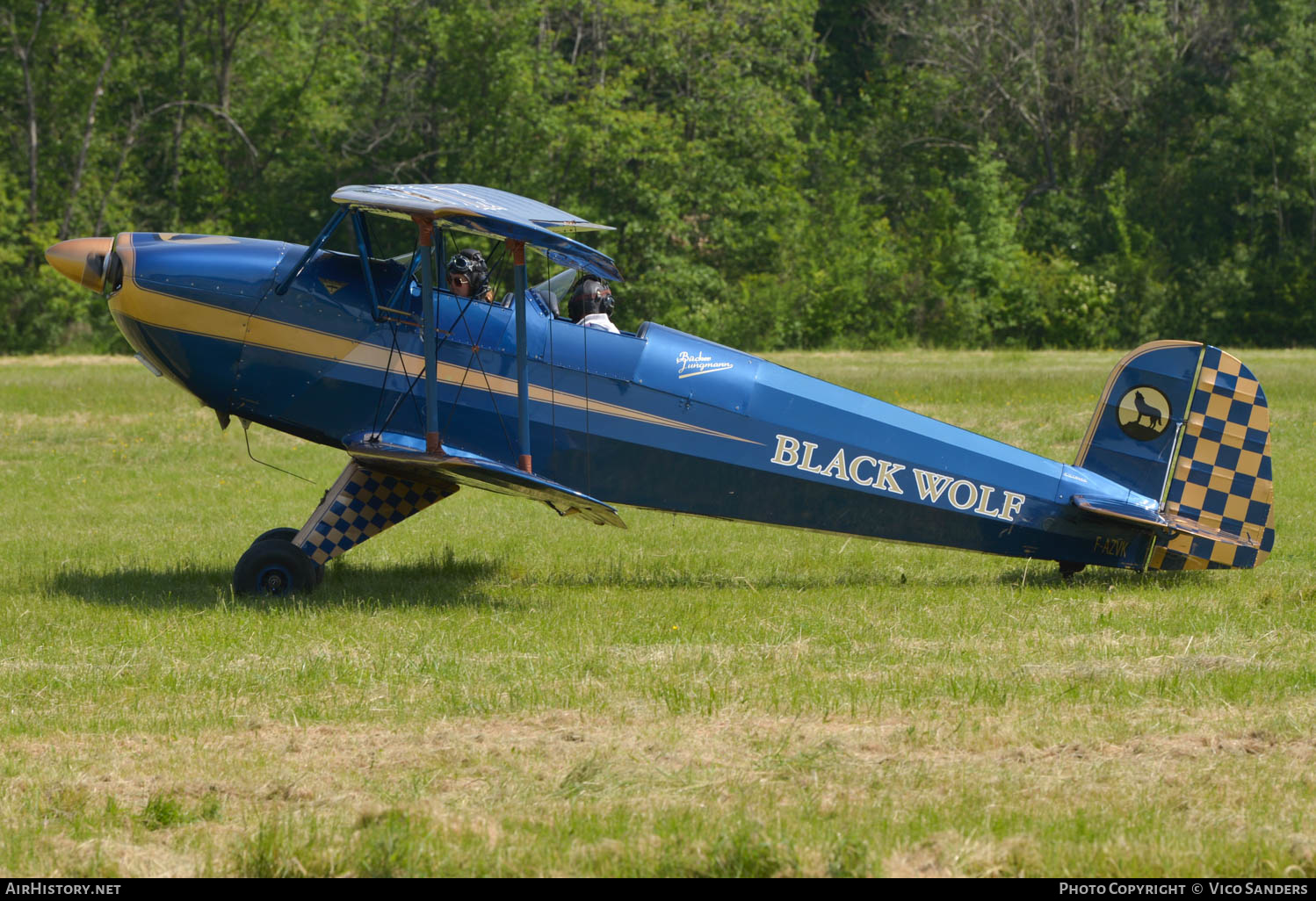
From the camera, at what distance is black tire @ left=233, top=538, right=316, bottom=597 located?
907cm

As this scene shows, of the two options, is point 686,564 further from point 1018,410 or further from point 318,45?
point 318,45

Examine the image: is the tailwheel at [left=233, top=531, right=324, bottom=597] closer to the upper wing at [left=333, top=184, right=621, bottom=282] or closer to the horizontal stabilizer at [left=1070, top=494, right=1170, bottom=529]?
the upper wing at [left=333, top=184, right=621, bottom=282]

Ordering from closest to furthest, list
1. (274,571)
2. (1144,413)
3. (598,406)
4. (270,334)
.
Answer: (270,334) → (274,571) → (598,406) → (1144,413)

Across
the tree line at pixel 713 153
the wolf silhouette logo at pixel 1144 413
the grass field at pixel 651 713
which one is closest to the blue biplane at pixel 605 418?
the wolf silhouette logo at pixel 1144 413

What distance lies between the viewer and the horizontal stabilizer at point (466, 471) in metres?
8.19

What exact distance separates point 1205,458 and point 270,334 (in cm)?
665

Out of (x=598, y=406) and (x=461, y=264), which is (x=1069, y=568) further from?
(x=461, y=264)

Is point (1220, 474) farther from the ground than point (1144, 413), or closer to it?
closer to it

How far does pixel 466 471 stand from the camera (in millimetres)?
8273

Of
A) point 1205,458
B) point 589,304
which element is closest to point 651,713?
point 589,304

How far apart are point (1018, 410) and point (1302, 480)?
6.04 metres

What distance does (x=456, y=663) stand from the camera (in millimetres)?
7324

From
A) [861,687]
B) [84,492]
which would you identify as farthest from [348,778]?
[84,492]

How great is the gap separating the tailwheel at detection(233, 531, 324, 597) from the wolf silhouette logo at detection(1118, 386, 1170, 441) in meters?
5.94
